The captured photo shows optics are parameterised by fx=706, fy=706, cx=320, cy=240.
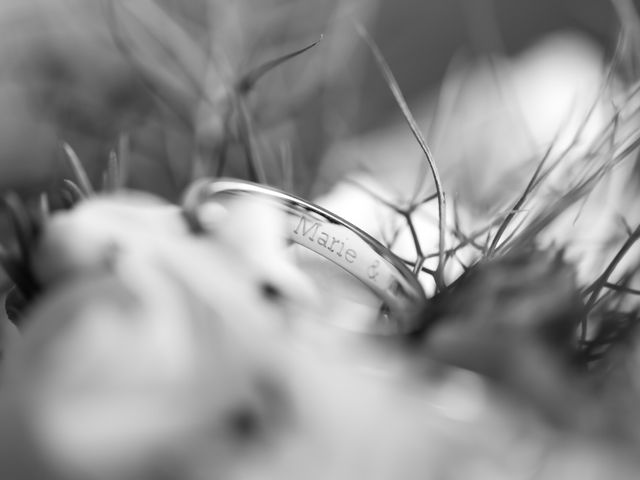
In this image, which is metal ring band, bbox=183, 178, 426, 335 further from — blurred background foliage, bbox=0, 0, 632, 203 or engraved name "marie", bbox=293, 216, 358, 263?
blurred background foliage, bbox=0, 0, 632, 203

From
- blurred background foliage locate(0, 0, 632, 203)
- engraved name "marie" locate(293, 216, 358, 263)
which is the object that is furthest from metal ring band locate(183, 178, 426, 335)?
blurred background foliage locate(0, 0, 632, 203)

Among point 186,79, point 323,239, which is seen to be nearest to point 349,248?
point 323,239

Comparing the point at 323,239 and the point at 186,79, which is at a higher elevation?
the point at 186,79

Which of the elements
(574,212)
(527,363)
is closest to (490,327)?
(527,363)

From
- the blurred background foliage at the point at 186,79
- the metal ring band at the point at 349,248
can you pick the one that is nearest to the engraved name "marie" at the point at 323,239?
the metal ring band at the point at 349,248

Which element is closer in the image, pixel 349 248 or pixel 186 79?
pixel 349 248

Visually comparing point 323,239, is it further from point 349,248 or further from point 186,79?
point 186,79

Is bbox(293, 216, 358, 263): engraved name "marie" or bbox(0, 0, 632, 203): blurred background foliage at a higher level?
bbox(0, 0, 632, 203): blurred background foliage

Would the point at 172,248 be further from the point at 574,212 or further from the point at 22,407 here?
the point at 574,212

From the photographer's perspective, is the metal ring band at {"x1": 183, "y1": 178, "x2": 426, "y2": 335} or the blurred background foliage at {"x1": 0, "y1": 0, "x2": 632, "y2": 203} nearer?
the metal ring band at {"x1": 183, "y1": 178, "x2": 426, "y2": 335}
